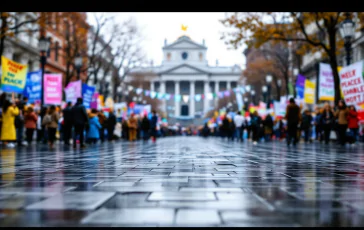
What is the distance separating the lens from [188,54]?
117 metres

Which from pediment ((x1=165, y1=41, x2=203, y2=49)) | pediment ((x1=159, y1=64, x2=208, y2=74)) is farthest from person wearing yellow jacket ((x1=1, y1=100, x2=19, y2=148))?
pediment ((x1=165, y1=41, x2=203, y2=49))

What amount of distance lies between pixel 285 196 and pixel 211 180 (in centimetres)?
139

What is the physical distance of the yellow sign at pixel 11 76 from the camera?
60.5 ft

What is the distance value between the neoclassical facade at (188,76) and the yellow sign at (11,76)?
3644 inches

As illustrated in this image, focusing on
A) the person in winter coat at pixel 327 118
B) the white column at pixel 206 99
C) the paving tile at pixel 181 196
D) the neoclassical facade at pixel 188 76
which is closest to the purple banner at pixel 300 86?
the person in winter coat at pixel 327 118

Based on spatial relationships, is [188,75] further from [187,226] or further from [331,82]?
[187,226]

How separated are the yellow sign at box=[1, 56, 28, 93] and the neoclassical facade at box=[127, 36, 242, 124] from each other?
304ft

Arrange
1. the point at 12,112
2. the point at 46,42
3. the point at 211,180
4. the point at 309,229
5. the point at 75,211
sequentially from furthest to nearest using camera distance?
the point at 46,42
the point at 12,112
the point at 211,180
the point at 75,211
the point at 309,229

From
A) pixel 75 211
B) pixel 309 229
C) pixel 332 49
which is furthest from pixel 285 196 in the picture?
pixel 332 49

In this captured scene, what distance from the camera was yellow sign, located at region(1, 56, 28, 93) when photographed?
18438 mm

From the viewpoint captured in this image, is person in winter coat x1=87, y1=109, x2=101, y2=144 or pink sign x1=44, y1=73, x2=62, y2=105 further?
pink sign x1=44, y1=73, x2=62, y2=105

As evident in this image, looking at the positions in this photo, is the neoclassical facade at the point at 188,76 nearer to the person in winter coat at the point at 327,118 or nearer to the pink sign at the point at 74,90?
the pink sign at the point at 74,90

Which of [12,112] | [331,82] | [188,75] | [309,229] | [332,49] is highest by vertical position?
[188,75]

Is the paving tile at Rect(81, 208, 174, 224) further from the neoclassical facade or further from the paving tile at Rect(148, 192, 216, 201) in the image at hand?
the neoclassical facade
